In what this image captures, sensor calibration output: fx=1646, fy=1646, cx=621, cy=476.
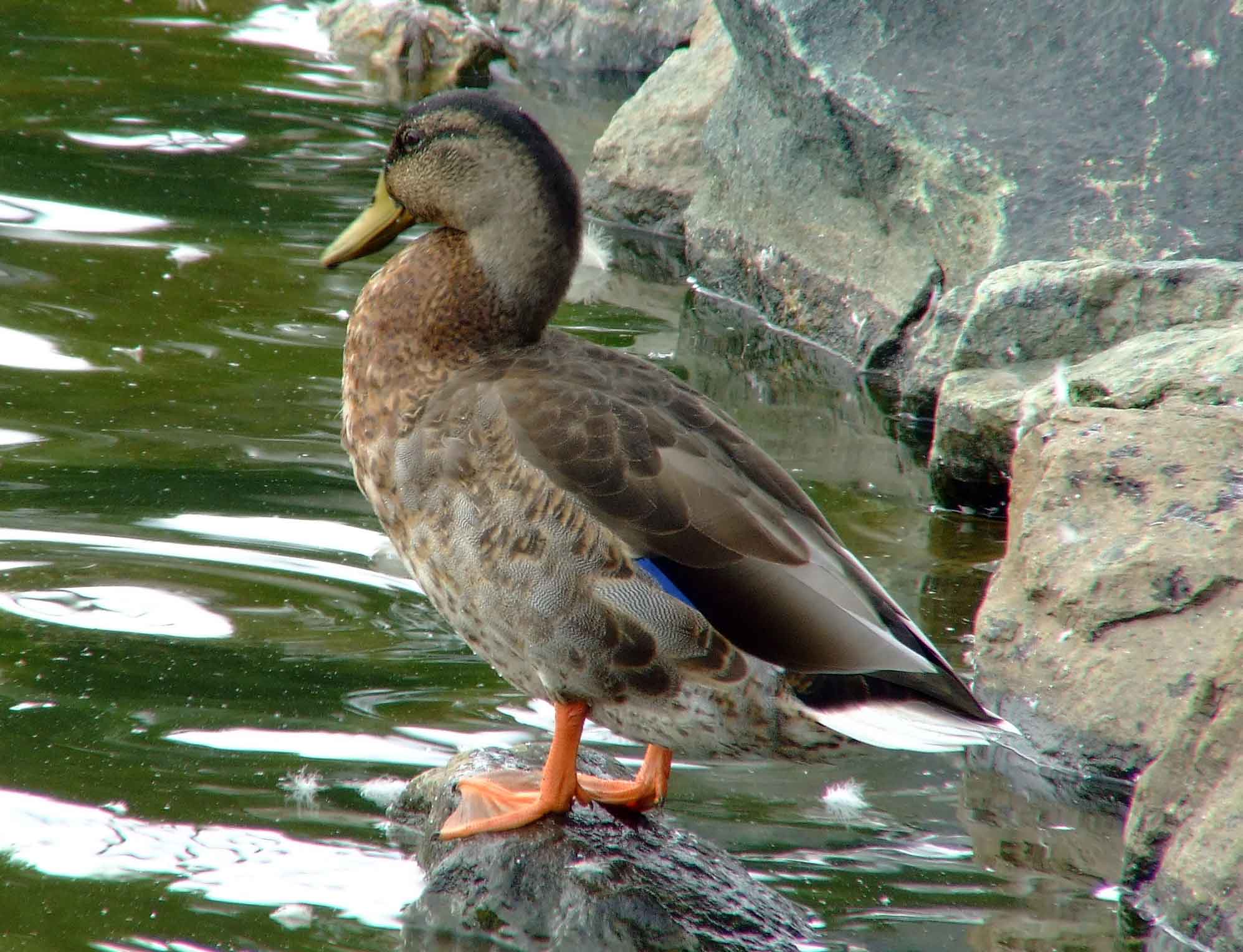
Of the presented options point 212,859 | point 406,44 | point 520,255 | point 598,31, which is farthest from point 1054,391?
point 598,31

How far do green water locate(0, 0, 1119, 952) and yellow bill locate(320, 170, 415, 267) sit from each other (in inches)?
42.4

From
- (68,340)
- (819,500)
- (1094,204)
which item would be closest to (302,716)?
(819,500)

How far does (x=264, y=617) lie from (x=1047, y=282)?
2798mm

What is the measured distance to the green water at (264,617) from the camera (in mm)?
3205

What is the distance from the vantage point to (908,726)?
9.46 ft

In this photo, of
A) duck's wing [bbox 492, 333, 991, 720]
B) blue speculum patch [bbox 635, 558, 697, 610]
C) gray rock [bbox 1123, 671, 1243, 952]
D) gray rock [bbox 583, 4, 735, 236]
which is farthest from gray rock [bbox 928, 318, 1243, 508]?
gray rock [bbox 583, 4, 735, 236]

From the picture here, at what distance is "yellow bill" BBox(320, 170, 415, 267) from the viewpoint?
3.53m

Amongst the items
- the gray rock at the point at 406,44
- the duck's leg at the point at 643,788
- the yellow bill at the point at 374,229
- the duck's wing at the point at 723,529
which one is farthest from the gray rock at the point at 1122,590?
the gray rock at the point at 406,44

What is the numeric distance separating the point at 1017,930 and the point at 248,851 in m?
1.51

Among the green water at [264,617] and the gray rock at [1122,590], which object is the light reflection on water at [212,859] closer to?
the green water at [264,617]

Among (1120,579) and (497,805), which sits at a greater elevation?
(1120,579)

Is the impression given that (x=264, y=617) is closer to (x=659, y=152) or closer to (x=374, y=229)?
(x=374, y=229)

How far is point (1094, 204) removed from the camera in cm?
588

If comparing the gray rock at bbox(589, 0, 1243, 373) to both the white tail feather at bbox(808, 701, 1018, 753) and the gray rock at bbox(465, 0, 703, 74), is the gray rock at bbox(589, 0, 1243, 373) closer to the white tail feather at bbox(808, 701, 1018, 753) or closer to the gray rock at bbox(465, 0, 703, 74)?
the white tail feather at bbox(808, 701, 1018, 753)
